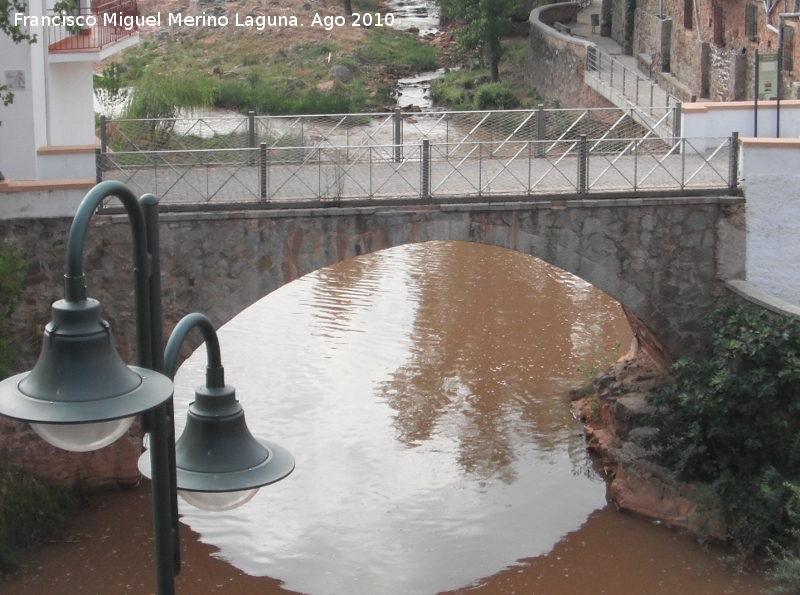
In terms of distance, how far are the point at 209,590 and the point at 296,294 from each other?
8563 mm

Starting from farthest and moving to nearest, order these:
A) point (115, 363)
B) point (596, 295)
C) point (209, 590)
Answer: point (596, 295), point (209, 590), point (115, 363)

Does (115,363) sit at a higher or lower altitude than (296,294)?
higher

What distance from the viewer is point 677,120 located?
14562mm

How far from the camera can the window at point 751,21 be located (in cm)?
1806

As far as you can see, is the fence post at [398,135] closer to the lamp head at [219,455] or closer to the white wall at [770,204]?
the white wall at [770,204]

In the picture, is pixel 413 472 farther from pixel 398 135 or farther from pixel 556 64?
pixel 556 64

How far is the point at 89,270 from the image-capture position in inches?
448

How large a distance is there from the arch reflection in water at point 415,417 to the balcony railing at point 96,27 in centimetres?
442

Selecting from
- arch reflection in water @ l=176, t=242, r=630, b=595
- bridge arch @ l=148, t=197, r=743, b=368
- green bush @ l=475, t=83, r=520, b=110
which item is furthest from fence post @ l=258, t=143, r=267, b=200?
green bush @ l=475, t=83, r=520, b=110

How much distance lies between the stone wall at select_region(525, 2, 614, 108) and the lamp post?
61.8ft

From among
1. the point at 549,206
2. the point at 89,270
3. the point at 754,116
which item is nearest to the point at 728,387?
the point at 549,206

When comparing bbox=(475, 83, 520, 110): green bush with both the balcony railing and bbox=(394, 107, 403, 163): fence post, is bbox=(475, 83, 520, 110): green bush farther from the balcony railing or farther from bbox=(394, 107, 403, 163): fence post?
bbox=(394, 107, 403, 163): fence post

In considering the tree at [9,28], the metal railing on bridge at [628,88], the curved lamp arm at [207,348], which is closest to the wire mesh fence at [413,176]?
the tree at [9,28]

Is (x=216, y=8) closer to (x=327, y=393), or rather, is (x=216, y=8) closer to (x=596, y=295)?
(x=596, y=295)
